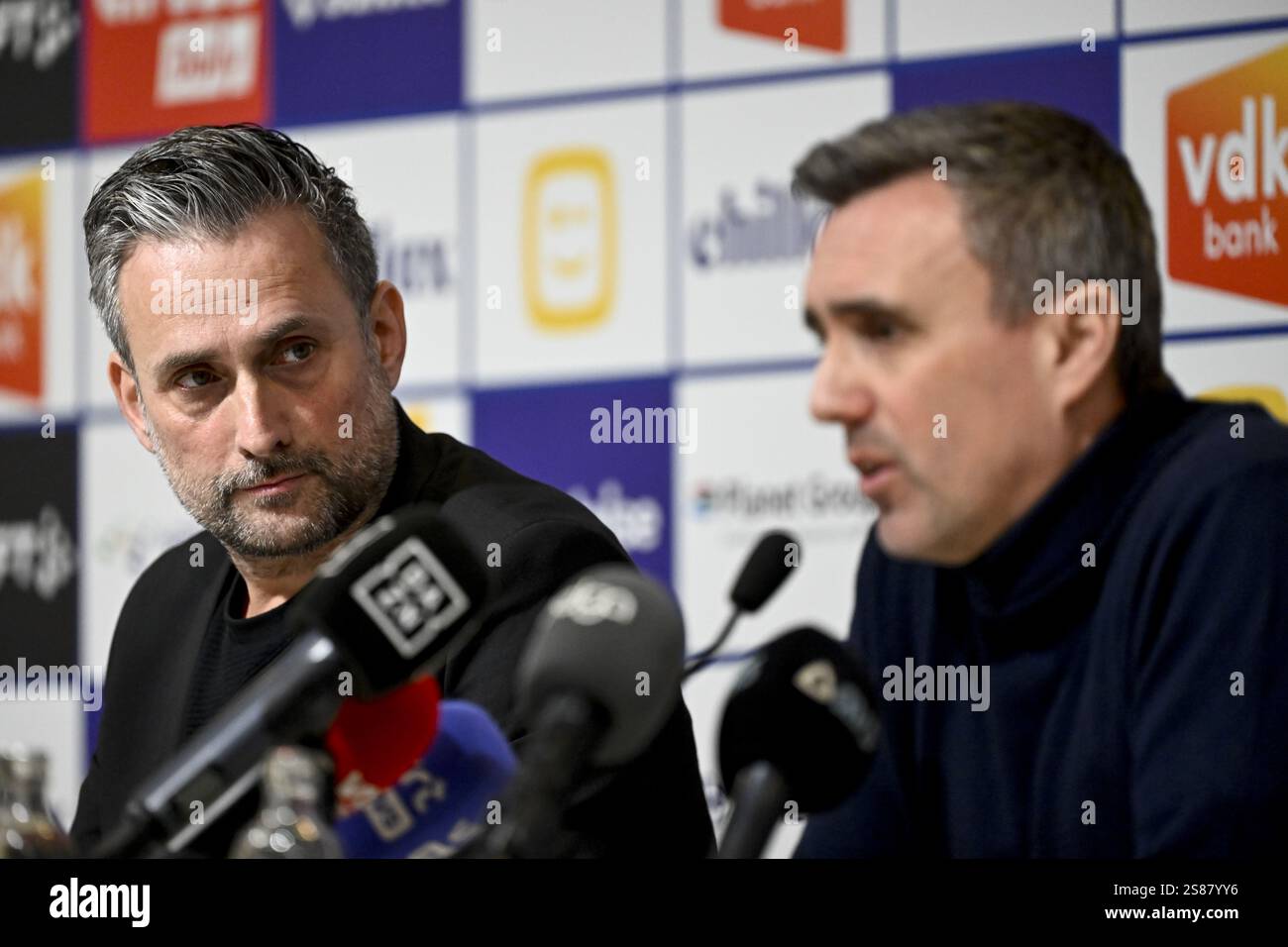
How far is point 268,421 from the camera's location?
5.69 feet

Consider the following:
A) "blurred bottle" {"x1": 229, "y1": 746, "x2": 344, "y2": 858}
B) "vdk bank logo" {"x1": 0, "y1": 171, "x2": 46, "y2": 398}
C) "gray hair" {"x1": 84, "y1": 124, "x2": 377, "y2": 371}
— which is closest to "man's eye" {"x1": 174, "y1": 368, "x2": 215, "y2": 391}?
"gray hair" {"x1": 84, "y1": 124, "x2": 377, "y2": 371}

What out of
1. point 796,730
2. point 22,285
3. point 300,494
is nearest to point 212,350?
point 300,494

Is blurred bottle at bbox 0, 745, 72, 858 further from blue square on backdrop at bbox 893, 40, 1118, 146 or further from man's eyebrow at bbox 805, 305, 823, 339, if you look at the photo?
blue square on backdrop at bbox 893, 40, 1118, 146

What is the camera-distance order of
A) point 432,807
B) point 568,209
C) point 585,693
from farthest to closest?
1. point 568,209
2. point 432,807
3. point 585,693

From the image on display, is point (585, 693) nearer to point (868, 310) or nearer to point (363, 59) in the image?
point (868, 310)

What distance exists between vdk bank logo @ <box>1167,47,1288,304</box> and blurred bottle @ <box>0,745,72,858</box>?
131cm

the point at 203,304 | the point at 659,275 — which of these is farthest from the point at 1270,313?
the point at 203,304

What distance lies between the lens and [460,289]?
7.88 feet

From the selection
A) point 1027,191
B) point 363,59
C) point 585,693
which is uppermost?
point 363,59

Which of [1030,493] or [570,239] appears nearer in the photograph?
[1030,493]

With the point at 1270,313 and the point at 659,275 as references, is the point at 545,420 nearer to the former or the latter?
the point at 659,275

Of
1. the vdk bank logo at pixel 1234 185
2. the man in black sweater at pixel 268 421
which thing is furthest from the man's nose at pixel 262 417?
the vdk bank logo at pixel 1234 185

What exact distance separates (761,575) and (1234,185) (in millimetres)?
938

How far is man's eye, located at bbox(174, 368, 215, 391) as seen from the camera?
177 cm
